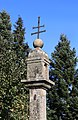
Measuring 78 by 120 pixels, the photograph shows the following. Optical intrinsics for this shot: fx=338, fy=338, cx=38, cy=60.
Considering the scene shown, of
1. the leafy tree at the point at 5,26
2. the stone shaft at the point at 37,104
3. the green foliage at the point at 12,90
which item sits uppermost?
the leafy tree at the point at 5,26

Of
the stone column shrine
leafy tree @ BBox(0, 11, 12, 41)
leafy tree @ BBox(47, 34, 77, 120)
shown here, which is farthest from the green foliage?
the stone column shrine

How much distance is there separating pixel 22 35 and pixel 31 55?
800 inches

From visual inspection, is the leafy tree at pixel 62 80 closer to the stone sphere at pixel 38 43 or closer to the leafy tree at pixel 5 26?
the leafy tree at pixel 5 26

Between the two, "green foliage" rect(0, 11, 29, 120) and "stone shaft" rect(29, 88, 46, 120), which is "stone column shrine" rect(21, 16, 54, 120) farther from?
"green foliage" rect(0, 11, 29, 120)

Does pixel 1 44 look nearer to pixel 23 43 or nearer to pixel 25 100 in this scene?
pixel 23 43

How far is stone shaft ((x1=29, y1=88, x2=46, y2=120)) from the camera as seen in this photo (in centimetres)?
1040

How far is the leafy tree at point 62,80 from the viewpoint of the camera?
30.1m

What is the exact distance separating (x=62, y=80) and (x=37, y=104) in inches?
807

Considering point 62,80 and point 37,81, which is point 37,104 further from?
point 62,80

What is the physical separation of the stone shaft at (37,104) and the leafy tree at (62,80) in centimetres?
1837

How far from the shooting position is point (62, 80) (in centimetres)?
3088

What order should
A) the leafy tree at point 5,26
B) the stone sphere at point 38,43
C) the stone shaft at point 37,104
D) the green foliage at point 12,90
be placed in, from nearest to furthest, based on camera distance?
the stone shaft at point 37,104 < the stone sphere at point 38,43 < the green foliage at point 12,90 < the leafy tree at point 5,26

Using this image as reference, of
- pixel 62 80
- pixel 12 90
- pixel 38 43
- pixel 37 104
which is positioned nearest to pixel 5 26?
pixel 62 80

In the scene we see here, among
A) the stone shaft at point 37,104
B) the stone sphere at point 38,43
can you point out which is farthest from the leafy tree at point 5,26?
the stone shaft at point 37,104
